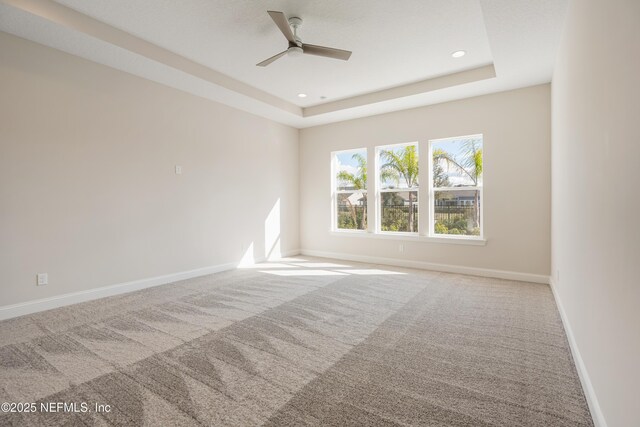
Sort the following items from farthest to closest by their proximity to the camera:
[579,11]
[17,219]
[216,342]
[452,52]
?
[452,52]
[17,219]
[216,342]
[579,11]

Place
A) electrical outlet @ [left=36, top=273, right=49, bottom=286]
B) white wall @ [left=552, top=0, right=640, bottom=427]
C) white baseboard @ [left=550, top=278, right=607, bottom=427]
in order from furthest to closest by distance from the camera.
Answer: electrical outlet @ [left=36, top=273, right=49, bottom=286] < white baseboard @ [left=550, top=278, right=607, bottom=427] < white wall @ [left=552, top=0, right=640, bottom=427]

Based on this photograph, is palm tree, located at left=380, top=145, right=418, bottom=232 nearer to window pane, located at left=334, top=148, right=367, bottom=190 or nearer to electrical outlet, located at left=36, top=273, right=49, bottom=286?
window pane, located at left=334, top=148, right=367, bottom=190

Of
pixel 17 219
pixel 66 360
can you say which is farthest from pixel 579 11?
pixel 17 219

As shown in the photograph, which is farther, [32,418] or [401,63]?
[401,63]

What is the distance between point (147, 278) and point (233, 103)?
2936mm

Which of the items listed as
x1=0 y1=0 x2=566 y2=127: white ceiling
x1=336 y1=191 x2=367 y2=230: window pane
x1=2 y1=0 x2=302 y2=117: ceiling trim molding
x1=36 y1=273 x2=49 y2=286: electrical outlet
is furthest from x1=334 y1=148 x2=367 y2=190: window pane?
x1=36 y1=273 x2=49 y2=286: electrical outlet

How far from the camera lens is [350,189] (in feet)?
20.9

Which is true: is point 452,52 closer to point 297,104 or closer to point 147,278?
point 297,104

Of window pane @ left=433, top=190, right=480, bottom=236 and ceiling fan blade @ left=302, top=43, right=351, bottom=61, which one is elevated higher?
ceiling fan blade @ left=302, top=43, right=351, bottom=61

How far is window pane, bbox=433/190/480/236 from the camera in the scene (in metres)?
5.00

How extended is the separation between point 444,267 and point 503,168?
1.72 m

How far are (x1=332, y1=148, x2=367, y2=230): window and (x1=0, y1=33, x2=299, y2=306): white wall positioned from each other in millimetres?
1745

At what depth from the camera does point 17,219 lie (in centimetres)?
317

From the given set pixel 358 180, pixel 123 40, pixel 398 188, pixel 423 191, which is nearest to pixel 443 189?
pixel 423 191
